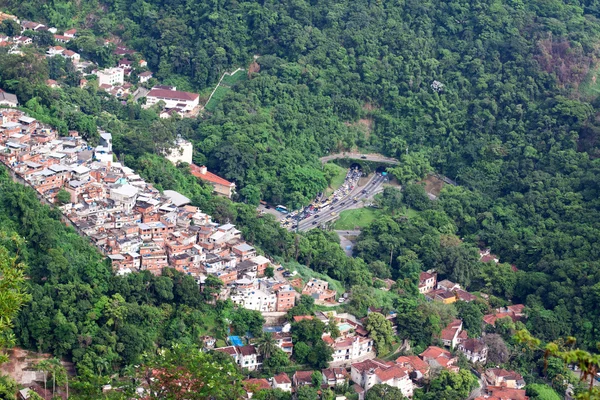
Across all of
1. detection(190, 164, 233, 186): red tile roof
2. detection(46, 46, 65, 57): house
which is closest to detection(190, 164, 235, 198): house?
detection(190, 164, 233, 186): red tile roof

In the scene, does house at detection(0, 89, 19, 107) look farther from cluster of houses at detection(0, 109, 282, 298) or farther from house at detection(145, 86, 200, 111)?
house at detection(145, 86, 200, 111)

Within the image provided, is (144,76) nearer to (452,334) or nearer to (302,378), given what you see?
(452,334)

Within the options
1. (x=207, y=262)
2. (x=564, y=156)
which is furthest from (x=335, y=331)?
(x=564, y=156)

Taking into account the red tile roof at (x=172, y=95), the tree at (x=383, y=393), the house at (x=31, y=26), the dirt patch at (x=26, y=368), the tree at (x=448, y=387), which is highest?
the house at (x=31, y=26)

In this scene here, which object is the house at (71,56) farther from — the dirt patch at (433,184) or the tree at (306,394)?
the tree at (306,394)

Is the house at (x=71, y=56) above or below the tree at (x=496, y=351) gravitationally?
above

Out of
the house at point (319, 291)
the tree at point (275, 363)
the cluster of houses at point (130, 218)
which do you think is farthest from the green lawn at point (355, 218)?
the tree at point (275, 363)

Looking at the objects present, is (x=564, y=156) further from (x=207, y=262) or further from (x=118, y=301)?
(x=118, y=301)

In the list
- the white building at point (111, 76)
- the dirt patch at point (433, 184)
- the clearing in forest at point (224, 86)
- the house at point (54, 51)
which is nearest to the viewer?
the house at point (54, 51)
